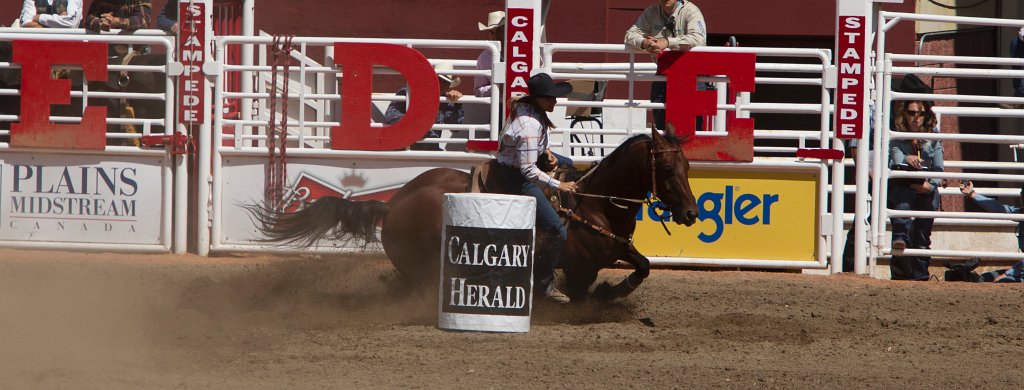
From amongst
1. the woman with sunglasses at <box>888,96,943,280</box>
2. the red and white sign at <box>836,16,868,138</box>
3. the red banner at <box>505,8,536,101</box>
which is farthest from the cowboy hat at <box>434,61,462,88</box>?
the woman with sunglasses at <box>888,96,943,280</box>

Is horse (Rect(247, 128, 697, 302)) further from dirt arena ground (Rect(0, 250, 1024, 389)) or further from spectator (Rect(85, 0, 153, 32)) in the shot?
spectator (Rect(85, 0, 153, 32))

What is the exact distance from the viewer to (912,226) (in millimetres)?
10805

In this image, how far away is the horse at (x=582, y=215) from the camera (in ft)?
26.5

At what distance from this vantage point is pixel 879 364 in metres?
6.79

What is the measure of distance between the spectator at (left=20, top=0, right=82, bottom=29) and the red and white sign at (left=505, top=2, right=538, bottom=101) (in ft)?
14.7

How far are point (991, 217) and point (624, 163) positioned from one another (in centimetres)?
440

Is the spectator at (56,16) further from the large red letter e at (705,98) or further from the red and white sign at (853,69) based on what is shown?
the red and white sign at (853,69)

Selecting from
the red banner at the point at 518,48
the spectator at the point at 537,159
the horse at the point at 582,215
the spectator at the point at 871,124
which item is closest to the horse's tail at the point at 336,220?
the horse at the point at 582,215

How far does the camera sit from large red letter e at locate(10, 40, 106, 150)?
10.7 meters

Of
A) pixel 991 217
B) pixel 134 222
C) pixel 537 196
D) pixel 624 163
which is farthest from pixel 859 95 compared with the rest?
pixel 134 222

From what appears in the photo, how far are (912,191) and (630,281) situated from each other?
3818mm

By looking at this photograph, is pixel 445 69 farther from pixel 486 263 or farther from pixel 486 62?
pixel 486 263

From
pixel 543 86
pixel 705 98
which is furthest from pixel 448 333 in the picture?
pixel 705 98

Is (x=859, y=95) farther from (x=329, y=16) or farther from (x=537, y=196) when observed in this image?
(x=329, y=16)
